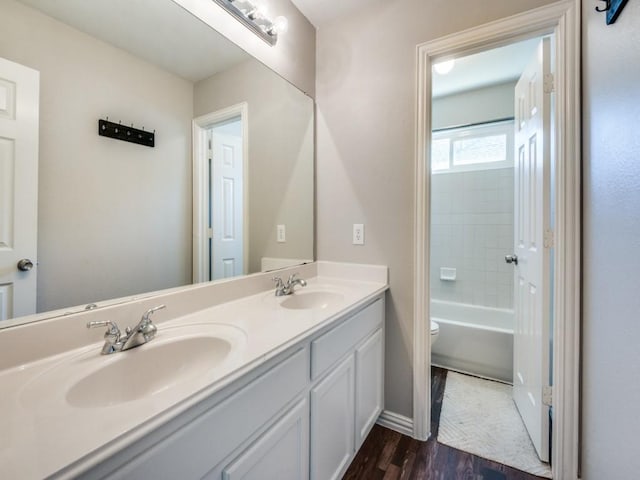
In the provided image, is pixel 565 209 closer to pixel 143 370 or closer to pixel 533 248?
pixel 533 248

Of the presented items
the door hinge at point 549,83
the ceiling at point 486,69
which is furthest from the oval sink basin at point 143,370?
the ceiling at point 486,69

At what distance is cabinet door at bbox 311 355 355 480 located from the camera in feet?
3.34

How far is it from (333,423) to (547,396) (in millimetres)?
1056

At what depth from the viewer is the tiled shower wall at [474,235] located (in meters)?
2.73

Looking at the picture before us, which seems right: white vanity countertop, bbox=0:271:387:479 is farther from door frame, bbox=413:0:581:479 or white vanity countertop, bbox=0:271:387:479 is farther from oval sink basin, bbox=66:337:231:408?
door frame, bbox=413:0:581:479

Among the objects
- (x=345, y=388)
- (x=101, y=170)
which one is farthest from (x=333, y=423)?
(x=101, y=170)

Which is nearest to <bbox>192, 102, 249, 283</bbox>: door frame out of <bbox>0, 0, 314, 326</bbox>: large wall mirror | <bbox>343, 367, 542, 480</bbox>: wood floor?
<bbox>0, 0, 314, 326</bbox>: large wall mirror

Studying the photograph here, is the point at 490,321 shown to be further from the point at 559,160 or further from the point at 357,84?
the point at 357,84

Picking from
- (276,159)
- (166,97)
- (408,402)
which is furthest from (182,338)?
(408,402)

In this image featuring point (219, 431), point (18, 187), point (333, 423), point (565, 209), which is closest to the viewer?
point (219, 431)

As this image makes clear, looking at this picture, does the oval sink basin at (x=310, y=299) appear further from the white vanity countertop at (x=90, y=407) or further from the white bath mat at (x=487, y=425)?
the white bath mat at (x=487, y=425)

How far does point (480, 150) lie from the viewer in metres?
2.86

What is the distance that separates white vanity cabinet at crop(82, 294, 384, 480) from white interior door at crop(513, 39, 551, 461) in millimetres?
808

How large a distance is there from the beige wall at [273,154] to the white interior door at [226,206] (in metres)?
0.09
